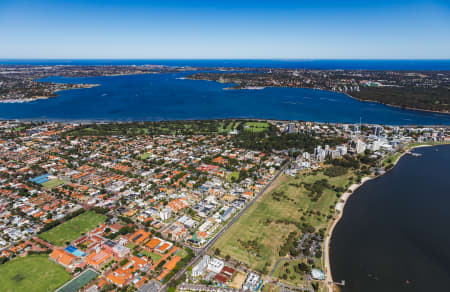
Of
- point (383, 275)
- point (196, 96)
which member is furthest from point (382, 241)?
point (196, 96)

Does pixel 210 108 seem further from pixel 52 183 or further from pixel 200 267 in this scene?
pixel 200 267

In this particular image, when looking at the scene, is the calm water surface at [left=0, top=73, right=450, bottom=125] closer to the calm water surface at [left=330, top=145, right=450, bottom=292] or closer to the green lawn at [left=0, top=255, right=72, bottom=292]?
the calm water surface at [left=330, top=145, right=450, bottom=292]

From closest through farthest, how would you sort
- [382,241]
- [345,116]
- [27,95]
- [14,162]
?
[382,241], [14,162], [345,116], [27,95]

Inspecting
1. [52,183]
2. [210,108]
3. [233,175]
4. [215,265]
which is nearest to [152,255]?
[215,265]

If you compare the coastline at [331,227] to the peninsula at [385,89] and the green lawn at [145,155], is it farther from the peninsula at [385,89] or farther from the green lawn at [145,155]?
the peninsula at [385,89]

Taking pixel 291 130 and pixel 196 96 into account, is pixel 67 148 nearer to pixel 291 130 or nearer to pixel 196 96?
pixel 291 130

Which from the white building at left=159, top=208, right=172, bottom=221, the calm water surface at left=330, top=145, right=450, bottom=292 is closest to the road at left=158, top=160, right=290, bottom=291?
the white building at left=159, top=208, right=172, bottom=221
